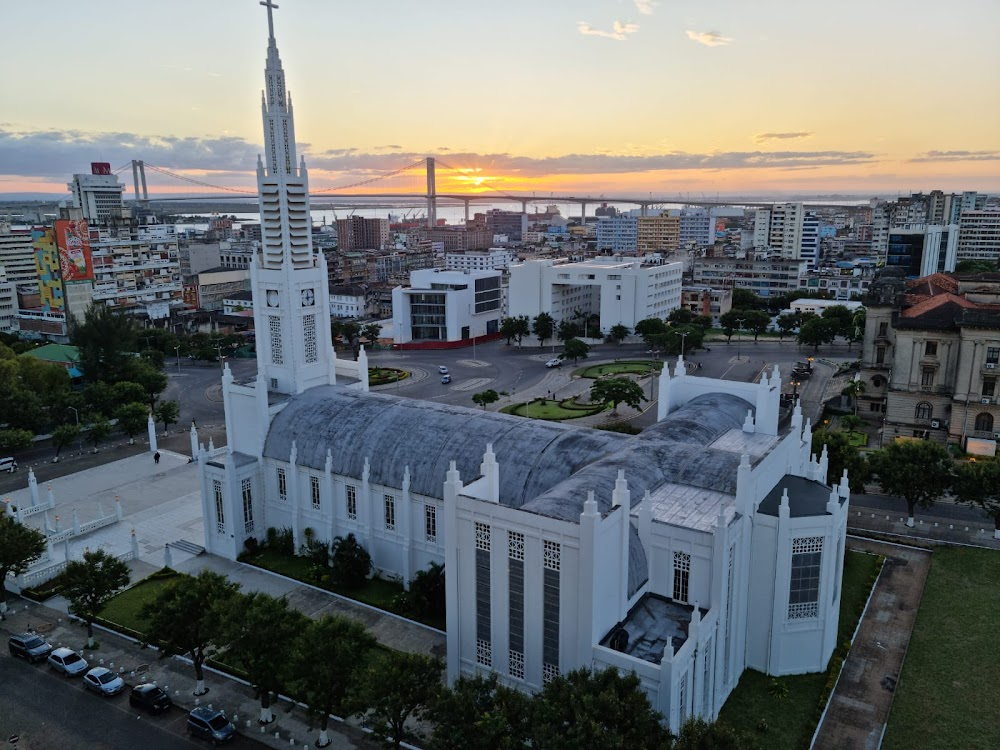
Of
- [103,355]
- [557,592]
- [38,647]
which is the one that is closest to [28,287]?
[103,355]

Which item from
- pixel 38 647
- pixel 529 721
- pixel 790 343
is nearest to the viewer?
pixel 529 721

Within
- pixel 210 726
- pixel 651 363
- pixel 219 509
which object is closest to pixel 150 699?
pixel 210 726

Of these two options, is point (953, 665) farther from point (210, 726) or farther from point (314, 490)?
point (314, 490)

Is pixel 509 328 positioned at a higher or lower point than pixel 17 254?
lower

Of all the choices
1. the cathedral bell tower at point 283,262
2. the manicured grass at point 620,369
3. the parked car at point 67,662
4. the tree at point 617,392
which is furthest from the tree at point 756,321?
the parked car at point 67,662

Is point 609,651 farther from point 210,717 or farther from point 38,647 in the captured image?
point 38,647

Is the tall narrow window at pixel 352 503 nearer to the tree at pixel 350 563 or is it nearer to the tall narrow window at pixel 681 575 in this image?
the tree at pixel 350 563

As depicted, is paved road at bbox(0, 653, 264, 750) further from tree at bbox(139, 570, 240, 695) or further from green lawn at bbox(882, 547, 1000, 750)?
green lawn at bbox(882, 547, 1000, 750)

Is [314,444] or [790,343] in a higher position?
[314,444]
